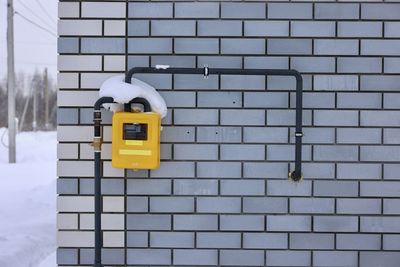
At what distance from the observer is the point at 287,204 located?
3.56m

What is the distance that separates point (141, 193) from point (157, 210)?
0.52 ft

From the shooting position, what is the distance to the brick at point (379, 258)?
141 inches

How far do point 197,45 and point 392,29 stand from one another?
1.33 m

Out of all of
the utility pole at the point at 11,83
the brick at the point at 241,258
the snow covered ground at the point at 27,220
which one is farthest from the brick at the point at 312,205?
the utility pole at the point at 11,83

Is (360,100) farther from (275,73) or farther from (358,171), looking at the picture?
(275,73)

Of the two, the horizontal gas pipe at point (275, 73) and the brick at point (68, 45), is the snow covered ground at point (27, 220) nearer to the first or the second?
the brick at point (68, 45)

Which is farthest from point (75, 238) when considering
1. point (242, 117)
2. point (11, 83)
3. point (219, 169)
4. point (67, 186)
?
point (11, 83)

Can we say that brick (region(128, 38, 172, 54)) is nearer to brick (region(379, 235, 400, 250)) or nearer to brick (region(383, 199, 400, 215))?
brick (region(383, 199, 400, 215))

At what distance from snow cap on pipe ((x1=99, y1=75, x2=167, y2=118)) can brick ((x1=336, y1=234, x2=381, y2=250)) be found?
1.49 metres

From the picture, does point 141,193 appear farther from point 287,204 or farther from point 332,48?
point 332,48

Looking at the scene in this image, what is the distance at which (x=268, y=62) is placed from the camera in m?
3.56

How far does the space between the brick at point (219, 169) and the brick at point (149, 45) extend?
Result: 824 mm

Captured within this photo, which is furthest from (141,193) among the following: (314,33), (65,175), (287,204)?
(314,33)

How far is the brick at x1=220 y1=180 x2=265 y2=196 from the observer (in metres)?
3.56
